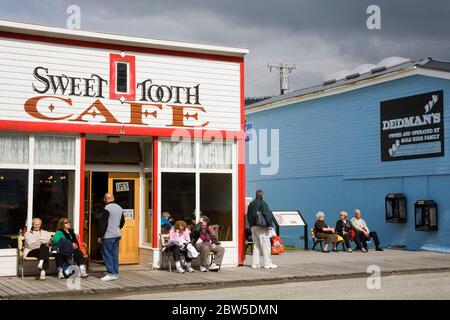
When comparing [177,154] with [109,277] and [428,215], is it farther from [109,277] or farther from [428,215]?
[428,215]

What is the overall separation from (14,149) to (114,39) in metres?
3.22

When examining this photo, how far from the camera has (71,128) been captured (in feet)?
45.5

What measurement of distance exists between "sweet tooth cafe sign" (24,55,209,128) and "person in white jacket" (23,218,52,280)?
7.54ft

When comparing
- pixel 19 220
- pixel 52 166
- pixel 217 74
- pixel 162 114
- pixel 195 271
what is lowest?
pixel 195 271

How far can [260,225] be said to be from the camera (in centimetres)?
1492

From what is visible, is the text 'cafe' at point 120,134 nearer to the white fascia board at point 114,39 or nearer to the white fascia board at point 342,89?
the white fascia board at point 114,39

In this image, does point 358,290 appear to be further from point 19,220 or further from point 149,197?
point 19,220

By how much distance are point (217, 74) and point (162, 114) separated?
69.8 inches

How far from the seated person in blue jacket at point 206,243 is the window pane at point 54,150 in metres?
3.11

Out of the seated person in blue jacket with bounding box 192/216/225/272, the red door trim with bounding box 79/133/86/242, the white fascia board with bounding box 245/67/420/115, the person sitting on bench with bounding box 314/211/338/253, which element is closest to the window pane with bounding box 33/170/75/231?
the red door trim with bounding box 79/133/86/242

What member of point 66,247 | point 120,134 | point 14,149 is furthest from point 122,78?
point 66,247

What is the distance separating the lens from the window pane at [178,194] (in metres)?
15.1

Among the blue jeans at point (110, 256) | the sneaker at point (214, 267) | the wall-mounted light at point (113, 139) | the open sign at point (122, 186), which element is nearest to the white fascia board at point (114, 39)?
the wall-mounted light at point (113, 139)
